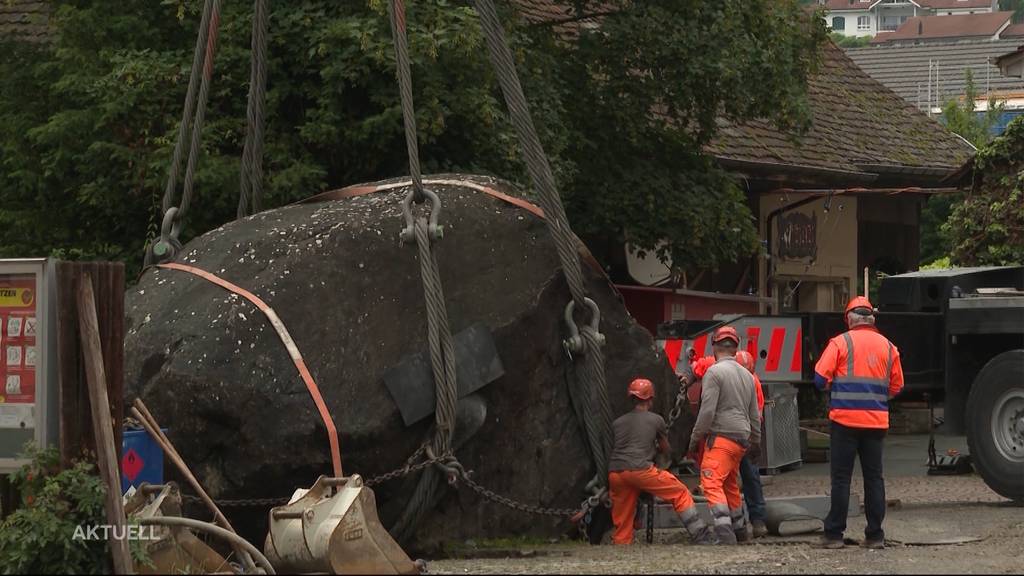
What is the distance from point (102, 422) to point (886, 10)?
527ft

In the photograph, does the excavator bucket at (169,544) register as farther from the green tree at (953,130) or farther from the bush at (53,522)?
the green tree at (953,130)

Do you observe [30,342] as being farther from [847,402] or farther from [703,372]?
[703,372]

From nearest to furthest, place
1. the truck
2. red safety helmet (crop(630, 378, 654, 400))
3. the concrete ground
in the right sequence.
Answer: the concrete ground → red safety helmet (crop(630, 378, 654, 400)) → the truck

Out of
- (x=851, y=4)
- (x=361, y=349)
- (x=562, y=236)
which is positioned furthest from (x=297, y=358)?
(x=851, y=4)

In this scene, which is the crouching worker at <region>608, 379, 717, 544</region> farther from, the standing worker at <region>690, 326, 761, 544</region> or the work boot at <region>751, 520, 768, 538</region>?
the work boot at <region>751, 520, 768, 538</region>

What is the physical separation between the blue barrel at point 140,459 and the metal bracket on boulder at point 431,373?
1.73 m

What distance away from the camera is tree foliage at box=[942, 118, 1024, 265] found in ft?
73.9

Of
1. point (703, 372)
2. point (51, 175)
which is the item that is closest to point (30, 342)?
point (703, 372)

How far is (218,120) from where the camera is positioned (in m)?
15.8

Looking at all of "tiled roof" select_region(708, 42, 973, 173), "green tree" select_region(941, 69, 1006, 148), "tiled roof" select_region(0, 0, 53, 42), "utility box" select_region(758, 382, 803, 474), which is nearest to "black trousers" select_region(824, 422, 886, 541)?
"utility box" select_region(758, 382, 803, 474)

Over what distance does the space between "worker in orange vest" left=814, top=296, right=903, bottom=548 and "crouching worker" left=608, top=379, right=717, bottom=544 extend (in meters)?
0.98

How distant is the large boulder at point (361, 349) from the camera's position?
10898mm

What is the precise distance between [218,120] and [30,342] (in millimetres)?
7056

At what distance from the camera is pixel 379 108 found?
1546cm
